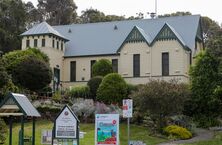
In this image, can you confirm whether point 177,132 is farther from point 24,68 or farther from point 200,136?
point 24,68

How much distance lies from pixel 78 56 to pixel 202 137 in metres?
28.3

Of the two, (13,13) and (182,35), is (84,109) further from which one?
(13,13)

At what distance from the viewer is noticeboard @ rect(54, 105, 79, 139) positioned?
62.0 feet

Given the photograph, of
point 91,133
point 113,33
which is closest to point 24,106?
point 91,133

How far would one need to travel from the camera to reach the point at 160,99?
36062mm

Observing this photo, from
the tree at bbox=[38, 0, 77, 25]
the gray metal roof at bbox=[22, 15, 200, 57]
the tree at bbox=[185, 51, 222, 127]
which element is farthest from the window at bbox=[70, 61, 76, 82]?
the tree at bbox=[38, 0, 77, 25]

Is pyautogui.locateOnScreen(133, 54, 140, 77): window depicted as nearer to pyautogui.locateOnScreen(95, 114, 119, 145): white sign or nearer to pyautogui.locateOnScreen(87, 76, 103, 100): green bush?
pyautogui.locateOnScreen(87, 76, 103, 100): green bush

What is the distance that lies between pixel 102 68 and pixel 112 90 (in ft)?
31.6

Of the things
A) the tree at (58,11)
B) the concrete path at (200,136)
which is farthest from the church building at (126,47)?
the tree at (58,11)

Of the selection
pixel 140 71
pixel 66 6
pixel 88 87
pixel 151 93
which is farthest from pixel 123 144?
pixel 66 6

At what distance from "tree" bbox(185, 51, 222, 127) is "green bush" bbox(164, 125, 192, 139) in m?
8.44

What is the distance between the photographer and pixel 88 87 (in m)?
50.9

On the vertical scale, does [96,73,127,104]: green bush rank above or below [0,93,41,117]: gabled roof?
above

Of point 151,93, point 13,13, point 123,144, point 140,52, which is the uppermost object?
point 13,13
